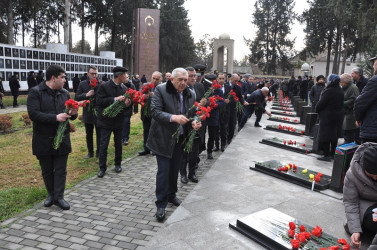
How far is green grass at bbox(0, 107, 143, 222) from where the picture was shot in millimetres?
4613

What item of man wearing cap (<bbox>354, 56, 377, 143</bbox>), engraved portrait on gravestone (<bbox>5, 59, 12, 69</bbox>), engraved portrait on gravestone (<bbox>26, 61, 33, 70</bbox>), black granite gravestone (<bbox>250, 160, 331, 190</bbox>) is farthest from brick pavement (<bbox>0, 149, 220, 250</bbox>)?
engraved portrait on gravestone (<bbox>26, 61, 33, 70</bbox>)

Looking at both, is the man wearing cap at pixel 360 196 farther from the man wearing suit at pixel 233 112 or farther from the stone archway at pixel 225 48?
the stone archway at pixel 225 48

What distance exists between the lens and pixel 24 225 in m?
3.83

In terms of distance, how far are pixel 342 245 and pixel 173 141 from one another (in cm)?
227

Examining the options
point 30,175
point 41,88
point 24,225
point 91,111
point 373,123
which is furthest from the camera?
point 91,111

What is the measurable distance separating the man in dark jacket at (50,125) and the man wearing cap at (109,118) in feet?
4.57

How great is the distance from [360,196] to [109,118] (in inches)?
172

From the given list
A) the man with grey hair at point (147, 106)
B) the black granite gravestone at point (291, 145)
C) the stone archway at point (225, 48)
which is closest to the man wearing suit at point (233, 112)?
the black granite gravestone at point (291, 145)

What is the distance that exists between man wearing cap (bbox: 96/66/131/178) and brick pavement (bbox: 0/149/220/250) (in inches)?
21.2

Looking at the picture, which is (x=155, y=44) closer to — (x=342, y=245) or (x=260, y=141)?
(x=260, y=141)

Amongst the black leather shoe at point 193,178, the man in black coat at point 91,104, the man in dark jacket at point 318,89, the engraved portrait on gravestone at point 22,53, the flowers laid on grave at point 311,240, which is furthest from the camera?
the engraved portrait on gravestone at point 22,53

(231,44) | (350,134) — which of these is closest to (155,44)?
(231,44)

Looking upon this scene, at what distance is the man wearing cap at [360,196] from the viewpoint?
3082 mm

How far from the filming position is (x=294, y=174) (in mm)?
5449
